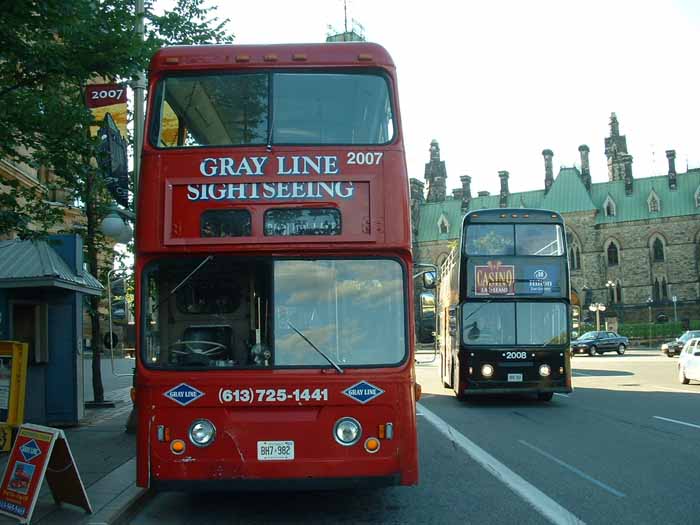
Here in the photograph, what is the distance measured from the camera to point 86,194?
42.5 feet

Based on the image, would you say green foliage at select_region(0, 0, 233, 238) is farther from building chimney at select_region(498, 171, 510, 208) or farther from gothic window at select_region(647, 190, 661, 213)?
building chimney at select_region(498, 171, 510, 208)

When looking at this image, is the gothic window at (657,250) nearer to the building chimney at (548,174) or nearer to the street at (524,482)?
the building chimney at (548,174)

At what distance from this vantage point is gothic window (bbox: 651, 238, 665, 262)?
86.9 metres

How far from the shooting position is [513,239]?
57.5 ft

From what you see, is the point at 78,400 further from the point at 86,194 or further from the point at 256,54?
the point at 256,54

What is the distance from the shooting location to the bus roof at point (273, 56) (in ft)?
23.5

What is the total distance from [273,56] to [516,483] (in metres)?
5.23

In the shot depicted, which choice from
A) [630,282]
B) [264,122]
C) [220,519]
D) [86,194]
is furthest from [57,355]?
[630,282]

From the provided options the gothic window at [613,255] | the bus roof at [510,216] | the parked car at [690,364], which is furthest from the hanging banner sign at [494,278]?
the gothic window at [613,255]

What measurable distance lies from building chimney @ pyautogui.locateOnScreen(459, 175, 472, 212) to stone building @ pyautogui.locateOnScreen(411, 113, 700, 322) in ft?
20.8

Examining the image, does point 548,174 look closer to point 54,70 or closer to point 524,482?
point 524,482

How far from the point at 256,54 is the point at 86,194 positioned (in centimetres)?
679

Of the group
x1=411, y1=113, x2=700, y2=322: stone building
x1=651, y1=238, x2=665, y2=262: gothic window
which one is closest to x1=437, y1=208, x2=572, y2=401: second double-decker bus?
x1=411, y1=113, x2=700, y2=322: stone building

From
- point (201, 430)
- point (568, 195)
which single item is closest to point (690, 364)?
point (201, 430)
